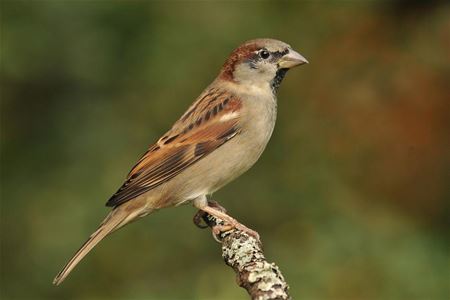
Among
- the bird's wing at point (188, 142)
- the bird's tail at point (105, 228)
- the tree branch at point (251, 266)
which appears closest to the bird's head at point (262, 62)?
the bird's wing at point (188, 142)

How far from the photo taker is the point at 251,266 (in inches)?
122

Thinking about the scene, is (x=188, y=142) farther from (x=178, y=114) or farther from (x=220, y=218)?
(x=178, y=114)

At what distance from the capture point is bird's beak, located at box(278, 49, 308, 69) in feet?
13.7

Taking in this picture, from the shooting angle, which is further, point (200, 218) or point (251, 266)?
point (200, 218)

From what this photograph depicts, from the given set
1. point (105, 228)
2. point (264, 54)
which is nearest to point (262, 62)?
point (264, 54)

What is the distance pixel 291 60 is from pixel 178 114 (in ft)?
5.82

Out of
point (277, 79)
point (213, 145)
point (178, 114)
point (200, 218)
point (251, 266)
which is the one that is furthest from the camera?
point (178, 114)

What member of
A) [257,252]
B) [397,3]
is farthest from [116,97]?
[257,252]

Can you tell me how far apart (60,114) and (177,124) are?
6.17 ft

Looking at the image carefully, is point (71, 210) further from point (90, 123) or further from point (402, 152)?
point (402, 152)

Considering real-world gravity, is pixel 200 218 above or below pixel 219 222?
above

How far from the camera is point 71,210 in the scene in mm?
5336

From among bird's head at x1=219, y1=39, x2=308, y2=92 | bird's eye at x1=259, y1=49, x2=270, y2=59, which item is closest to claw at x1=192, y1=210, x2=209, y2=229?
bird's head at x1=219, y1=39, x2=308, y2=92

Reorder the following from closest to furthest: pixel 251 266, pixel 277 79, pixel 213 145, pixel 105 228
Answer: pixel 251 266 < pixel 105 228 < pixel 213 145 < pixel 277 79
